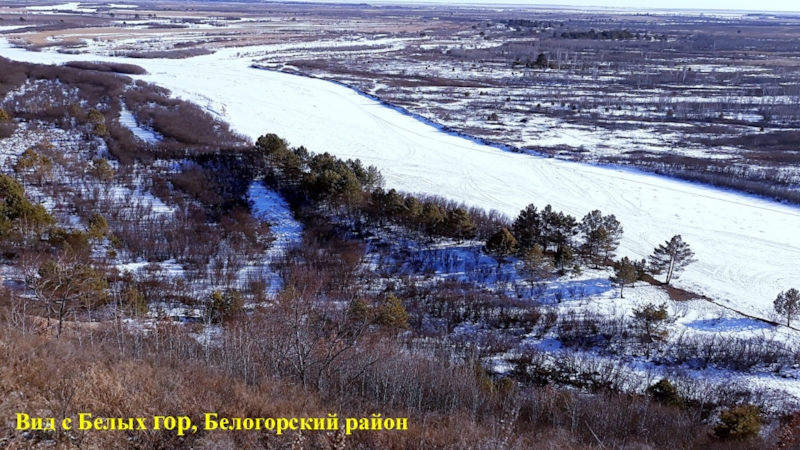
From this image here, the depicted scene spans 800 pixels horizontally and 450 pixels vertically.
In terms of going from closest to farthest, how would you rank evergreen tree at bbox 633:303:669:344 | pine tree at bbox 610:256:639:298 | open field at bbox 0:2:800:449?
open field at bbox 0:2:800:449 < evergreen tree at bbox 633:303:669:344 < pine tree at bbox 610:256:639:298

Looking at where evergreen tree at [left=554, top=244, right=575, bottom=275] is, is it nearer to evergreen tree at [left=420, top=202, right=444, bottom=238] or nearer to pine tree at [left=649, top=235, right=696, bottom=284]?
pine tree at [left=649, top=235, right=696, bottom=284]

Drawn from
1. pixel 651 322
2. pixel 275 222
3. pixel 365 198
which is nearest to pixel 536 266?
pixel 651 322

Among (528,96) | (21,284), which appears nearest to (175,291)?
(21,284)

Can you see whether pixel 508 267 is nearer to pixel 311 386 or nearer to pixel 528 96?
pixel 311 386

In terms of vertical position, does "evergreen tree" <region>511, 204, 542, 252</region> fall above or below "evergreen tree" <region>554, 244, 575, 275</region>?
above

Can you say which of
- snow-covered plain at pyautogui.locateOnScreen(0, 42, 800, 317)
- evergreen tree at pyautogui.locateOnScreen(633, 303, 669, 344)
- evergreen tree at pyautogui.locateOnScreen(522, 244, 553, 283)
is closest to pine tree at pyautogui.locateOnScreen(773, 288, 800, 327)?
snow-covered plain at pyautogui.locateOnScreen(0, 42, 800, 317)

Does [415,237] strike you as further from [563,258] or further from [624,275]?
[624,275]

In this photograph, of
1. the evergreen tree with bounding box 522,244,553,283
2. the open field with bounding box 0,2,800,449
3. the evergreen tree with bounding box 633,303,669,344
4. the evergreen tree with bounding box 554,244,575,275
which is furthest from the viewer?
the evergreen tree with bounding box 554,244,575,275
